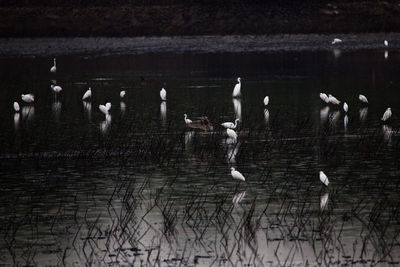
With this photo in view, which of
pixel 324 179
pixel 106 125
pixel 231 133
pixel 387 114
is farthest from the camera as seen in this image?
pixel 106 125

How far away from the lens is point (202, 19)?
93.4m

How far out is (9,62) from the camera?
238 feet

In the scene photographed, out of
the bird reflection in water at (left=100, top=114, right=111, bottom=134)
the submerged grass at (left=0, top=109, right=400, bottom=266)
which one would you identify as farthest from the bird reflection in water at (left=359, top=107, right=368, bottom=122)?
the bird reflection in water at (left=100, top=114, right=111, bottom=134)

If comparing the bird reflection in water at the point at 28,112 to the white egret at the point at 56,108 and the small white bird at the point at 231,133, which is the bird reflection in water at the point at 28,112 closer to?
the white egret at the point at 56,108

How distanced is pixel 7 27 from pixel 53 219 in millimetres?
75610

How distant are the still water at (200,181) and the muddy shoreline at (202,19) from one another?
→ 40650 millimetres

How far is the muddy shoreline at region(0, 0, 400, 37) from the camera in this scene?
88312 mm

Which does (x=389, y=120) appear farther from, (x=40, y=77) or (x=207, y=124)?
(x=40, y=77)

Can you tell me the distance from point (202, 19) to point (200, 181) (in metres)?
71.1

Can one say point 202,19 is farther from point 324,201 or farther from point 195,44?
point 324,201

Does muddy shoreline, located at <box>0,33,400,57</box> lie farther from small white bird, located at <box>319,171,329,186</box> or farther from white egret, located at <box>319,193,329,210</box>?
white egret, located at <box>319,193,329,210</box>

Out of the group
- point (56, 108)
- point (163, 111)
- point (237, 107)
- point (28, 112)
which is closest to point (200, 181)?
point (163, 111)

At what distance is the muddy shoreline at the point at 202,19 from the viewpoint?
88.3 metres

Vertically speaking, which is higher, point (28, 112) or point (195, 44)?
point (28, 112)
